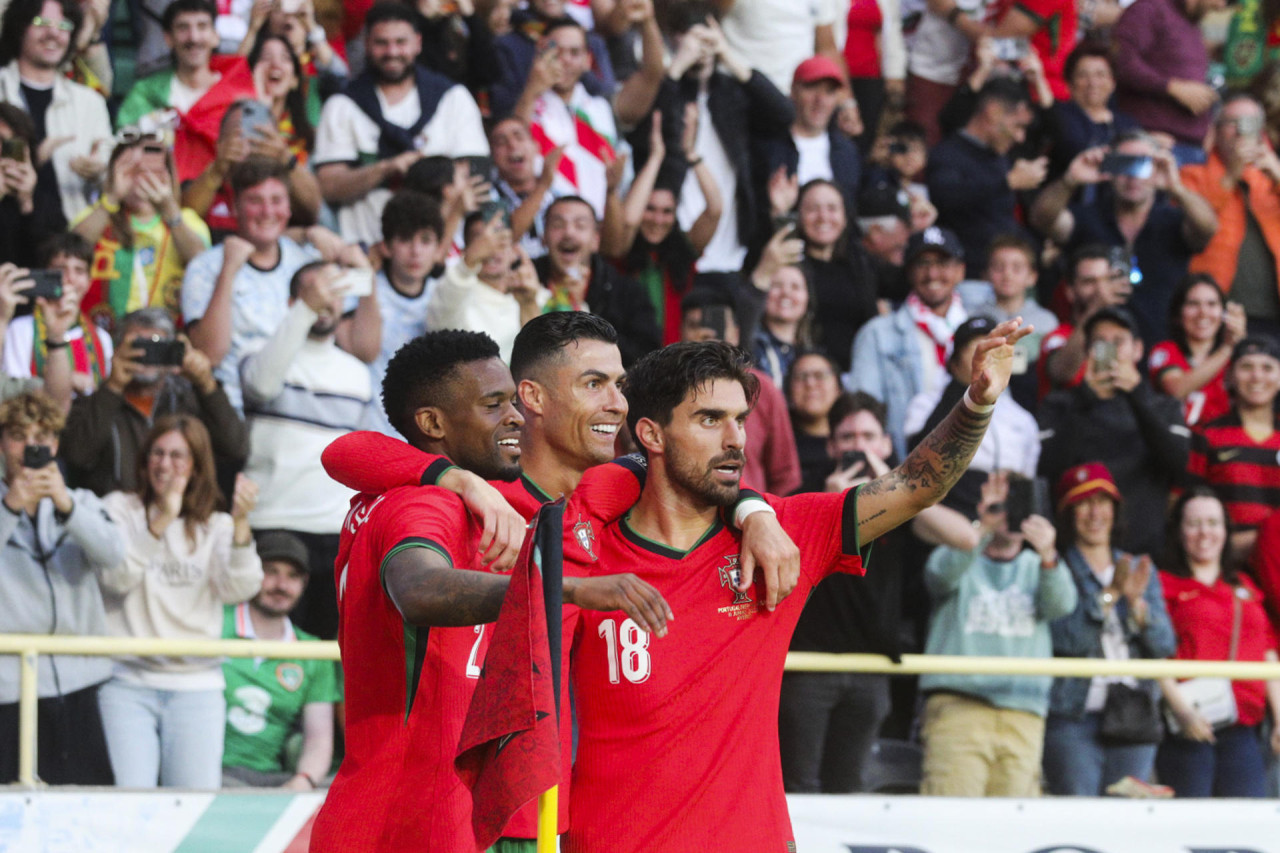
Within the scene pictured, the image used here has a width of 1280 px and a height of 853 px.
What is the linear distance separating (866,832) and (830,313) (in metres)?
3.81

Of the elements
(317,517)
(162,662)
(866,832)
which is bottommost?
(866,832)

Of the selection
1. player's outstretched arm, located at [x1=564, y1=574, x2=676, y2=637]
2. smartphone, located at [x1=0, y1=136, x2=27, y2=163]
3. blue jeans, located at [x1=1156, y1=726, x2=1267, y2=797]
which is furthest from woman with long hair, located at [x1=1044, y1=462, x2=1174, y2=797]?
smartphone, located at [x1=0, y1=136, x2=27, y2=163]

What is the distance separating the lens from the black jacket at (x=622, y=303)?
8.54 m

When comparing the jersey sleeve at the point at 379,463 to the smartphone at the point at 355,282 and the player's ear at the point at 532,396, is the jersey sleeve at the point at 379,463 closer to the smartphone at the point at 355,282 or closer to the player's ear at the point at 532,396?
the player's ear at the point at 532,396

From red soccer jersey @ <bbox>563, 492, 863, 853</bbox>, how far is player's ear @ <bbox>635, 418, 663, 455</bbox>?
9.2 inches

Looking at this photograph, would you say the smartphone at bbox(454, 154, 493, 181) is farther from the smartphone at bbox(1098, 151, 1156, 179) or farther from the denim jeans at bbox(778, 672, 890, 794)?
the smartphone at bbox(1098, 151, 1156, 179)

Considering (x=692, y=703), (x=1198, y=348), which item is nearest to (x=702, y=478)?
(x=692, y=703)

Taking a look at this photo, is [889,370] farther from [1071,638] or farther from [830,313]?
[1071,638]

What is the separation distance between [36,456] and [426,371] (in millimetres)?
2641

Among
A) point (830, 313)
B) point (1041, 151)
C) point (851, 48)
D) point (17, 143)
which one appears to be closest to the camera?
point (17, 143)

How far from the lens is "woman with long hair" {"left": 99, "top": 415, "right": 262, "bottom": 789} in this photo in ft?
19.5

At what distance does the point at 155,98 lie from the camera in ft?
28.3

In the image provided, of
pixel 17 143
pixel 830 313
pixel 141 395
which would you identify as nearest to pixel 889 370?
pixel 830 313

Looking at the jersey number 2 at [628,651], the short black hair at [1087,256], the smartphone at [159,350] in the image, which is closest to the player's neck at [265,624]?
the smartphone at [159,350]
